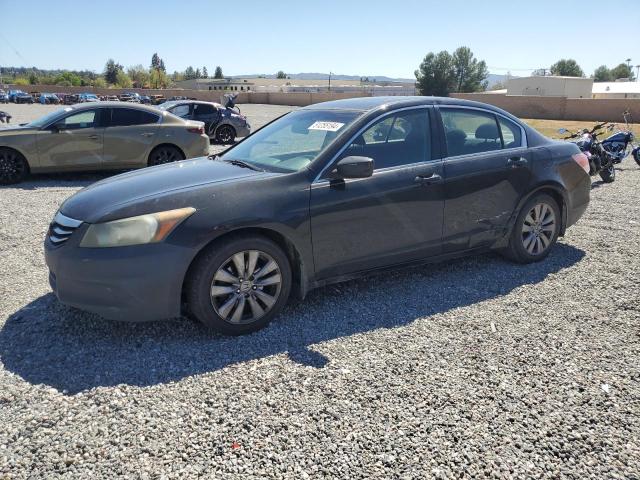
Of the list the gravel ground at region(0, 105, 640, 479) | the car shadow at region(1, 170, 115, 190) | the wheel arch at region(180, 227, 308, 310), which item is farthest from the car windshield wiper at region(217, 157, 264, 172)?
the car shadow at region(1, 170, 115, 190)

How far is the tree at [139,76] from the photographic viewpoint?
367ft

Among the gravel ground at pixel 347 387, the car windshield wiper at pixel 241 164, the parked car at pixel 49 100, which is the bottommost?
the gravel ground at pixel 347 387

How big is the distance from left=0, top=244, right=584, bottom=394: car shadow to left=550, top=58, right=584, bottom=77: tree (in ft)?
440

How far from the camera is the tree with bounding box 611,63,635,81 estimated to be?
5192 inches

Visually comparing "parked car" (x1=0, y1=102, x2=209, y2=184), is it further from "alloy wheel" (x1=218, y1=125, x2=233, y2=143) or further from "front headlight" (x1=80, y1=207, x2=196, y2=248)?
"front headlight" (x1=80, y1=207, x2=196, y2=248)

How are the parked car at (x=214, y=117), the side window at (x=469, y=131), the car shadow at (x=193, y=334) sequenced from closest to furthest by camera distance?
the car shadow at (x=193, y=334)
the side window at (x=469, y=131)
the parked car at (x=214, y=117)

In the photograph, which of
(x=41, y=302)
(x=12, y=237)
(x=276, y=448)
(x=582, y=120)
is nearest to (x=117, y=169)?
(x=12, y=237)

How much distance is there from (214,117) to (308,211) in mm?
14180

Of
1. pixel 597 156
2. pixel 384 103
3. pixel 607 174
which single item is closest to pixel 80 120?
pixel 384 103

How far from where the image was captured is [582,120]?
3127cm

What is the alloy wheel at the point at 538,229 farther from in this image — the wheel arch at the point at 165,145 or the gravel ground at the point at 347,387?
the wheel arch at the point at 165,145

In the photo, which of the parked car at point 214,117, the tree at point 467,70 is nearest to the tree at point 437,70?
the tree at point 467,70

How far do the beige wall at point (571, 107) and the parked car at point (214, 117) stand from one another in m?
22.2

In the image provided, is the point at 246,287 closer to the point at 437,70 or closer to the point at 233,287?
the point at 233,287
